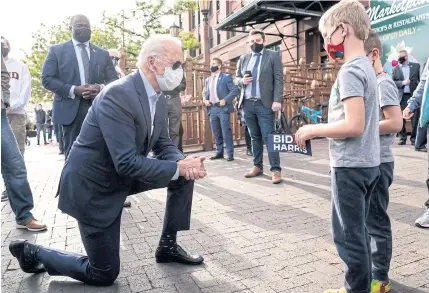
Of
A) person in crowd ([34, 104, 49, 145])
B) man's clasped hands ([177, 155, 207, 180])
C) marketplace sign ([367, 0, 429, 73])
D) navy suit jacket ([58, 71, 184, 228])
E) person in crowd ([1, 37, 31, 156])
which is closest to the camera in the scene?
navy suit jacket ([58, 71, 184, 228])

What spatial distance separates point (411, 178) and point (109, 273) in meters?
4.99

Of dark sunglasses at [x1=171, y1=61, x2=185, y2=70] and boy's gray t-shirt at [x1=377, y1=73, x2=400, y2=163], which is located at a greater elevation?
dark sunglasses at [x1=171, y1=61, x2=185, y2=70]

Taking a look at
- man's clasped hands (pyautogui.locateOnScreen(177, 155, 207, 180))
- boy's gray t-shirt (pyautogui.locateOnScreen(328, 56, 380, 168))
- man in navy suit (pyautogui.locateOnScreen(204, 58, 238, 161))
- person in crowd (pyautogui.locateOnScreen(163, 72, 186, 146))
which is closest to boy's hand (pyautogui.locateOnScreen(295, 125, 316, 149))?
boy's gray t-shirt (pyautogui.locateOnScreen(328, 56, 380, 168))

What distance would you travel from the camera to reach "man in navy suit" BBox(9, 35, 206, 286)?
237 centimetres

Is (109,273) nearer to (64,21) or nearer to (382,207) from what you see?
(382,207)

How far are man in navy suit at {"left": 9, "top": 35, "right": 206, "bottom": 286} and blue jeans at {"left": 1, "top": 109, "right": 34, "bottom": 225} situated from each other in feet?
4.01

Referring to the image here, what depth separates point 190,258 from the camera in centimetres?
291

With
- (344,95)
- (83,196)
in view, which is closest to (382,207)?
(344,95)

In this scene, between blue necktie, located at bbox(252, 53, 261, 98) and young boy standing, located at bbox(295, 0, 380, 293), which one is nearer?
young boy standing, located at bbox(295, 0, 380, 293)

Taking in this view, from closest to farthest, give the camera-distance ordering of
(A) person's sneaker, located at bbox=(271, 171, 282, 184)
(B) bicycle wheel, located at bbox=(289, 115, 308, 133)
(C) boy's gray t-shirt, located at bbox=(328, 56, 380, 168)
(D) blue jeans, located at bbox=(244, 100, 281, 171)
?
(C) boy's gray t-shirt, located at bbox=(328, 56, 380, 168)
(A) person's sneaker, located at bbox=(271, 171, 282, 184)
(D) blue jeans, located at bbox=(244, 100, 281, 171)
(B) bicycle wheel, located at bbox=(289, 115, 308, 133)

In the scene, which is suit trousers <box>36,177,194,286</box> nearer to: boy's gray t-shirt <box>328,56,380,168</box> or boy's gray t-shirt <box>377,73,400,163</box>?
boy's gray t-shirt <box>328,56,380,168</box>

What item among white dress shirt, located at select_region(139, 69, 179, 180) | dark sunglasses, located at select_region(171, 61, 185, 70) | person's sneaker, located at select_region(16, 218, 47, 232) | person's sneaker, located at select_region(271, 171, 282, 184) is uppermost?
dark sunglasses, located at select_region(171, 61, 185, 70)

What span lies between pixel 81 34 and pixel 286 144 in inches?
122

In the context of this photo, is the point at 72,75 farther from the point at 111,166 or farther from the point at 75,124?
the point at 111,166
